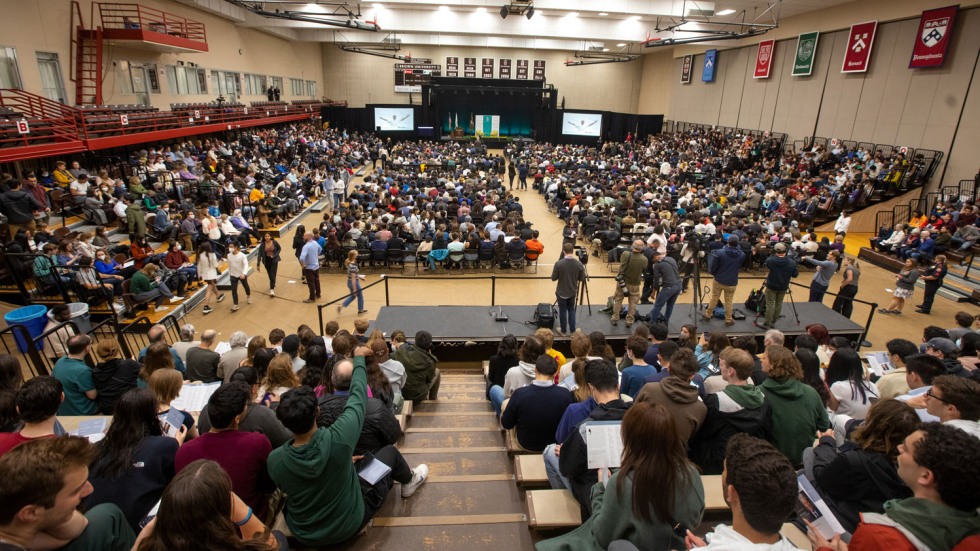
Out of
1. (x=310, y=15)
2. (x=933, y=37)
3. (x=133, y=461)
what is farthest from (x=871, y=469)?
(x=933, y=37)

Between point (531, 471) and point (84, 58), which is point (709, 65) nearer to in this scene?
point (84, 58)

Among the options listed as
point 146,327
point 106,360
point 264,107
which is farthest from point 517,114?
point 106,360

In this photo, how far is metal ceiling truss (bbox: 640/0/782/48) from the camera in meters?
14.9

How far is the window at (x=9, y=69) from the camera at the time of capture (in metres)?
11.5

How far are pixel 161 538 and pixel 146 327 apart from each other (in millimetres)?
8238

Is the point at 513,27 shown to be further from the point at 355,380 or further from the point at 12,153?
the point at 355,380

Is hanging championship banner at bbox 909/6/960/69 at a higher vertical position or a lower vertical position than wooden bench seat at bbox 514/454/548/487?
higher

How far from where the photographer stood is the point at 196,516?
1.56 metres

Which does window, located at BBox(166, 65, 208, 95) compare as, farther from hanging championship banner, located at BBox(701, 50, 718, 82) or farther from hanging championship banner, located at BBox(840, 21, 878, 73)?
hanging championship banner, located at BBox(701, 50, 718, 82)

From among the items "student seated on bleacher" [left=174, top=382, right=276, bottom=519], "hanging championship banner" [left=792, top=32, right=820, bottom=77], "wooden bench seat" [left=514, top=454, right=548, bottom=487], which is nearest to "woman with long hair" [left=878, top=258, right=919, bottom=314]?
"wooden bench seat" [left=514, top=454, right=548, bottom=487]

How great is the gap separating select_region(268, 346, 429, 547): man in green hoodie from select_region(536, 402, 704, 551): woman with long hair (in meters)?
1.26

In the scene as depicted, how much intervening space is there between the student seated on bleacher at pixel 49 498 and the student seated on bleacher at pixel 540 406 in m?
2.34

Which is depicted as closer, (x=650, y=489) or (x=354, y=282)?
(x=650, y=489)

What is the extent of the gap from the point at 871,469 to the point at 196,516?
273cm
